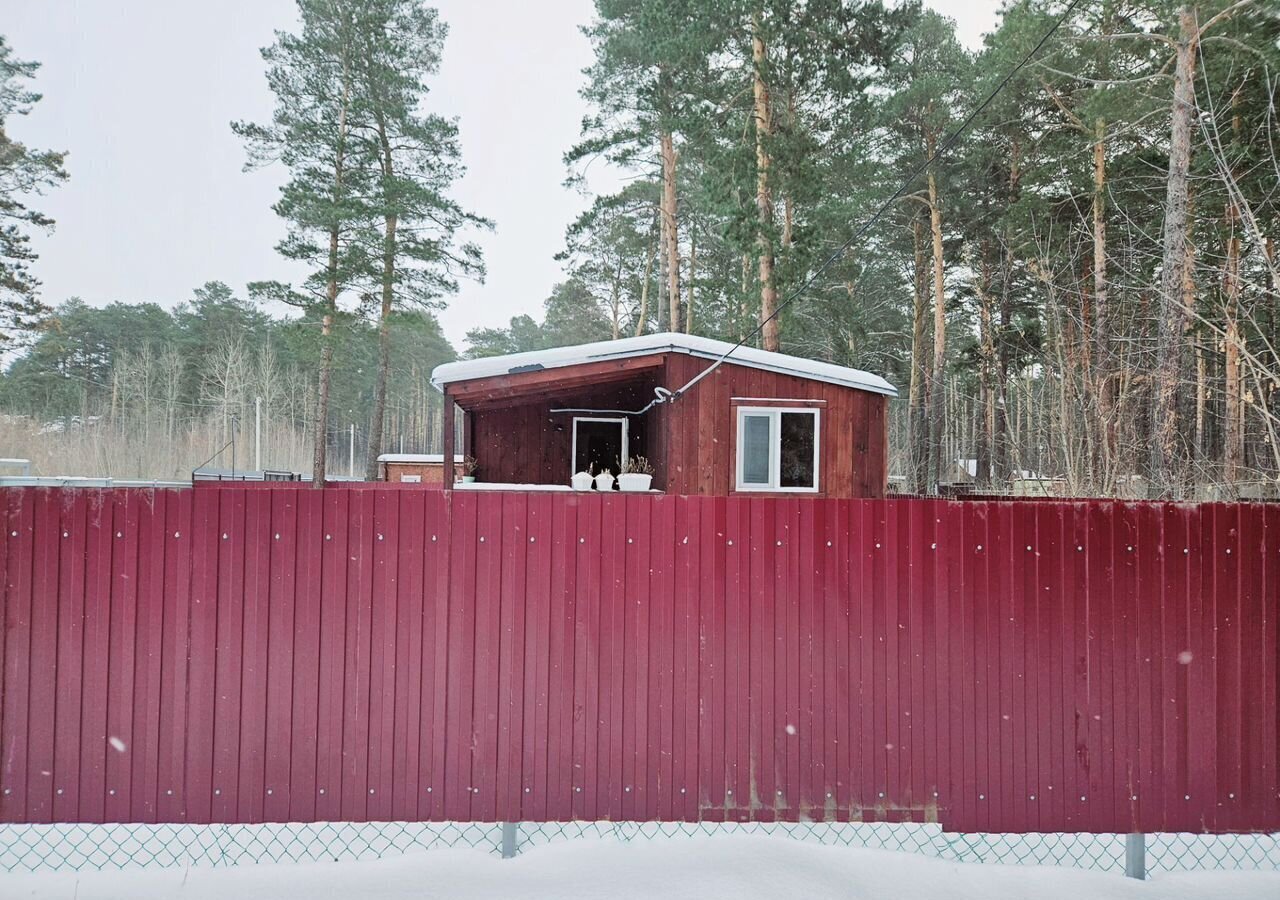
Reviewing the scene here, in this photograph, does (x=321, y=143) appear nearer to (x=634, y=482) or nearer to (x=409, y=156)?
(x=409, y=156)

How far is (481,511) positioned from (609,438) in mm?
7903

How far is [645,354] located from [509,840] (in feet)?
17.7

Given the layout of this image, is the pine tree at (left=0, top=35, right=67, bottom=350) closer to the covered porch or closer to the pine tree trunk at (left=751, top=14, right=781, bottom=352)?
the covered porch

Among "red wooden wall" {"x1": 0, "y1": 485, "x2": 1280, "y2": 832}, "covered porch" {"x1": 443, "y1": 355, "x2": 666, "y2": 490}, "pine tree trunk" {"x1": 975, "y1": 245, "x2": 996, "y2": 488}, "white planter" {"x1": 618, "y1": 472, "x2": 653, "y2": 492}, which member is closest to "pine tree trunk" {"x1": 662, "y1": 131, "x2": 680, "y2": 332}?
"pine tree trunk" {"x1": 975, "y1": 245, "x2": 996, "y2": 488}

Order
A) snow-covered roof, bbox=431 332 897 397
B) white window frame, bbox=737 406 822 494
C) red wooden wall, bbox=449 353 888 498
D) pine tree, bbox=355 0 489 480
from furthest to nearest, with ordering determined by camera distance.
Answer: pine tree, bbox=355 0 489 480 → white window frame, bbox=737 406 822 494 → red wooden wall, bbox=449 353 888 498 → snow-covered roof, bbox=431 332 897 397

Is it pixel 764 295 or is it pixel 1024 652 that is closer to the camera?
pixel 1024 652

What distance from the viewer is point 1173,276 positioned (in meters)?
8.70

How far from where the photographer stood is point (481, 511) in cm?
335

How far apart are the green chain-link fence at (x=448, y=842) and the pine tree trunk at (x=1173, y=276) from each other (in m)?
6.09

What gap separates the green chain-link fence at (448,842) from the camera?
3244 mm

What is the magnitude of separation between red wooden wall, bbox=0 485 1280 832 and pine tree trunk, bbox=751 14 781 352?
9.27 meters

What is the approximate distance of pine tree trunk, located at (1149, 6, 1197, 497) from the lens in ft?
27.9

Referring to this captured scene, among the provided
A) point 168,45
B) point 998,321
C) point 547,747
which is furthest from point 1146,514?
point 168,45

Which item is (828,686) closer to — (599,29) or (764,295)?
(764,295)
